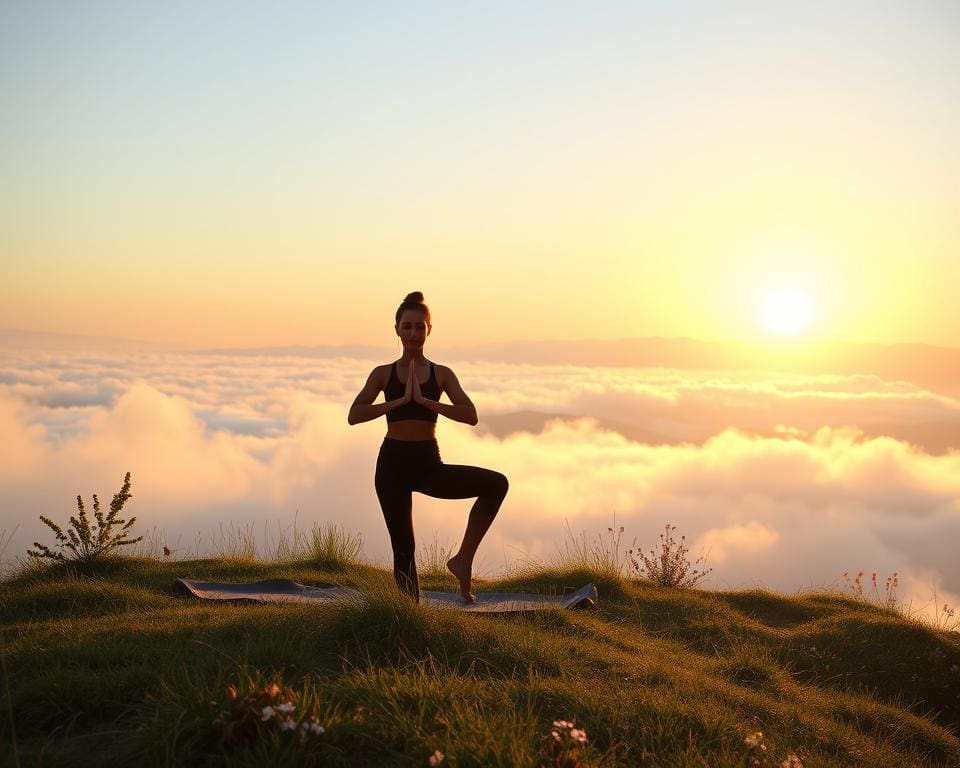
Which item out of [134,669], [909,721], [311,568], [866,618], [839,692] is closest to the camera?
[134,669]

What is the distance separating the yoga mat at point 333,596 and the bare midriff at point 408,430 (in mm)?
1887

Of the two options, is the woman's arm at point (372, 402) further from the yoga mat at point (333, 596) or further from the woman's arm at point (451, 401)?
the yoga mat at point (333, 596)

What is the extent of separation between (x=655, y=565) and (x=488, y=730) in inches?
329

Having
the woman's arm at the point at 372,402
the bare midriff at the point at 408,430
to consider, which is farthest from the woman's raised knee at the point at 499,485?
the woman's arm at the point at 372,402

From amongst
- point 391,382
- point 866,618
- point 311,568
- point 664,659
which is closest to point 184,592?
point 311,568

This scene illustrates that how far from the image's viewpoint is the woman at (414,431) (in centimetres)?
812

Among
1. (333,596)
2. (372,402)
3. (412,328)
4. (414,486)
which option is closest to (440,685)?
(414,486)

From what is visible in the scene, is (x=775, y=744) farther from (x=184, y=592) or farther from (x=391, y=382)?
(x=184, y=592)

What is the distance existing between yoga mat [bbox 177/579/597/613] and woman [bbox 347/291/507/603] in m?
1.19

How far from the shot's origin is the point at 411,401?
805cm

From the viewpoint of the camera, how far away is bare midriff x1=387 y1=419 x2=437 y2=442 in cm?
814

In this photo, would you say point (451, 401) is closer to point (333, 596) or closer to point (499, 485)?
point (499, 485)

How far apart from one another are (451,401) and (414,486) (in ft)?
2.80

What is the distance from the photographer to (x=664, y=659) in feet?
26.0
